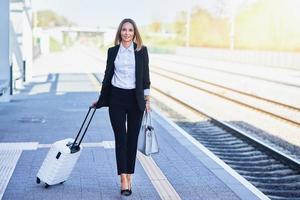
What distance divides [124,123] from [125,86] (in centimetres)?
43

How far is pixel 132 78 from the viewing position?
6.15 meters

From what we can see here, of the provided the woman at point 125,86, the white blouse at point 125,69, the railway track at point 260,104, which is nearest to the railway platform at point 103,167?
the woman at point 125,86

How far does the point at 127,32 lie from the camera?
6.08m

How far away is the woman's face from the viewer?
6.08 meters

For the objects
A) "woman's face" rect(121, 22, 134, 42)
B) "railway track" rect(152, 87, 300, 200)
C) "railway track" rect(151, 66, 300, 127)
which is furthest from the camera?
"railway track" rect(151, 66, 300, 127)

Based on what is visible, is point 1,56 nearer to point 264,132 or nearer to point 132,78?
point 264,132

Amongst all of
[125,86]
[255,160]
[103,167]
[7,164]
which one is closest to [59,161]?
[125,86]

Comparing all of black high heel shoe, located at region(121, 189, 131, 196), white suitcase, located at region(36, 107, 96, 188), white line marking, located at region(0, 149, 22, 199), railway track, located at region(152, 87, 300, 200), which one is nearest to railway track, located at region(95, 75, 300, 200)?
railway track, located at region(152, 87, 300, 200)

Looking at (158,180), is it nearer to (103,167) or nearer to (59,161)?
(103,167)

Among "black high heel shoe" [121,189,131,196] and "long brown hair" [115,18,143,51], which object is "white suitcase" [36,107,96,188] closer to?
"black high heel shoe" [121,189,131,196]

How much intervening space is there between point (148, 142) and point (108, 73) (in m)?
0.87

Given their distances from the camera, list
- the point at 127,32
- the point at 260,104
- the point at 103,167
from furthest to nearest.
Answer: the point at 260,104
the point at 103,167
the point at 127,32

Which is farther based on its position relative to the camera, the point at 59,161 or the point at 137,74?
the point at 59,161

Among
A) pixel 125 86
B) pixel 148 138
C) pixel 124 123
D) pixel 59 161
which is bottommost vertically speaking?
pixel 59 161
